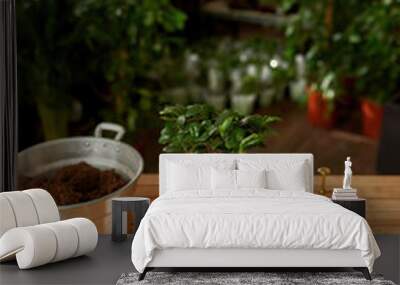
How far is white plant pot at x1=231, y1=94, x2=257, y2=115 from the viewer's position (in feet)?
22.4

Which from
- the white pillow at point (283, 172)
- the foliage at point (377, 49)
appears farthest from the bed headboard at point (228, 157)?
the foliage at point (377, 49)

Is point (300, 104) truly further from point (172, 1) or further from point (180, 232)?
point (180, 232)

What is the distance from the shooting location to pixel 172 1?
22.7 ft

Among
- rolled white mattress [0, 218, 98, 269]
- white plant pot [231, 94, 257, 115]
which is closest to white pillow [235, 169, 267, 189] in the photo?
rolled white mattress [0, 218, 98, 269]

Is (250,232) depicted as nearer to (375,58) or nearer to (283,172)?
(283,172)

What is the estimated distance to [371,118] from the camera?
266 inches

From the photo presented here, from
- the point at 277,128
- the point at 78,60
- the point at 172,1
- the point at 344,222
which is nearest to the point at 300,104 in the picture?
the point at 277,128

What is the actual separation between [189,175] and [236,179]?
0.30m

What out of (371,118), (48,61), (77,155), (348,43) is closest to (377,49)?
(348,43)

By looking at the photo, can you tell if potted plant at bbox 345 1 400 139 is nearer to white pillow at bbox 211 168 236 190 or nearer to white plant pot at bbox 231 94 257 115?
white plant pot at bbox 231 94 257 115

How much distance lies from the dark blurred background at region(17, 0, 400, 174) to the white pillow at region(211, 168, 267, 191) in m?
1.52

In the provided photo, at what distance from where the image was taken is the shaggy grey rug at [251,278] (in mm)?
4148

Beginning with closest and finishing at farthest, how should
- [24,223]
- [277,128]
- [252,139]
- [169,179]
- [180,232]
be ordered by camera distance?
[180,232]
[24,223]
[169,179]
[252,139]
[277,128]

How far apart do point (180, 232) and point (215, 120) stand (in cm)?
191
